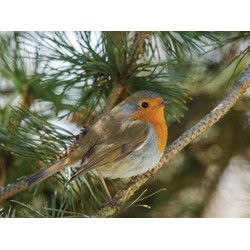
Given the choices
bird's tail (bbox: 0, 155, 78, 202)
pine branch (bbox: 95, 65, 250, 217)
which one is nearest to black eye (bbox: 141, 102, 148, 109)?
pine branch (bbox: 95, 65, 250, 217)

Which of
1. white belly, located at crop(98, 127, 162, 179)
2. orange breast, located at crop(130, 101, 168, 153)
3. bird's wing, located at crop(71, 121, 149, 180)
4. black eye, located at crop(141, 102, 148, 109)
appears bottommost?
white belly, located at crop(98, 127, 162, 179)

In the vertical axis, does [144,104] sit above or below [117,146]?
above

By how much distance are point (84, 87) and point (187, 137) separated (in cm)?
32

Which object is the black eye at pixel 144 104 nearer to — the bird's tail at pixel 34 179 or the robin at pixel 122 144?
the robin at pixel 122 144

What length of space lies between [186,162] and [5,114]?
56 centimetres

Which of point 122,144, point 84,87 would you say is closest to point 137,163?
point 122,144

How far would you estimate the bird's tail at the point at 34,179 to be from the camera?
157cm

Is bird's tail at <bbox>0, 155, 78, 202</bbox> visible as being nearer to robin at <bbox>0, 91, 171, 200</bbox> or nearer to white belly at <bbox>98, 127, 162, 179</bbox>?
robin at <bbox>0, 91, 171, 200</bbox>

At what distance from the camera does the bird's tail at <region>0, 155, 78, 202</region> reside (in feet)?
5.15

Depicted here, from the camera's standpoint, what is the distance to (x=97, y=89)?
1672mm

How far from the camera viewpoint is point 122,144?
1.66 m

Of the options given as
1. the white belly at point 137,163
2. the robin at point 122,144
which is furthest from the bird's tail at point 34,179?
the white belly at point 137,163

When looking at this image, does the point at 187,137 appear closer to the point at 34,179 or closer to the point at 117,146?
the point at 117,146
